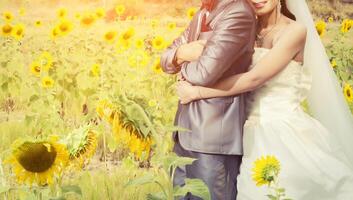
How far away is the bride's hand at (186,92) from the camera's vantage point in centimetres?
200

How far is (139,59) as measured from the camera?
2088 mm

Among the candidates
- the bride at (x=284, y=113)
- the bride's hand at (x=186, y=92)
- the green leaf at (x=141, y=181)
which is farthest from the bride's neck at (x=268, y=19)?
the green leaf at (x=141, y=181)

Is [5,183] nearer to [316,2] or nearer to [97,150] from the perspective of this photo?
[97,150]

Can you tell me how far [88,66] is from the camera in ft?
6.72

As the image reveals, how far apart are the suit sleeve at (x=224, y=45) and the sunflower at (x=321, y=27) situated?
0.37 metres

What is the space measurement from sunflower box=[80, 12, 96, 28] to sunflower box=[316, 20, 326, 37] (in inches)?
32.6

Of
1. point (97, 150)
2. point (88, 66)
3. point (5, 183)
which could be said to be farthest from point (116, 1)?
point (5, 183)

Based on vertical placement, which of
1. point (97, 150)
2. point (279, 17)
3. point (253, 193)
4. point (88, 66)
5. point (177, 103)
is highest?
point (279, 17)

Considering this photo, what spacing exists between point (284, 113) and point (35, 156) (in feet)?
2.71

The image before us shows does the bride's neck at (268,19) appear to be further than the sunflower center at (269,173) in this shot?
Yes

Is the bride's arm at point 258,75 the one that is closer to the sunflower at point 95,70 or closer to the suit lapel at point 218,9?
the suit lapel at point 218,9

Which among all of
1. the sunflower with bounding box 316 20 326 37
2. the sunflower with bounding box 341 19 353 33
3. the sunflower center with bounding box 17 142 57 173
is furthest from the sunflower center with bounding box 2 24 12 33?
the sunflower with bounding box 341 19 353 33

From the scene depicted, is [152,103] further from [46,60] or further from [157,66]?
[46,60]

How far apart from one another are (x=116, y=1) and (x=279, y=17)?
1.85 ft
